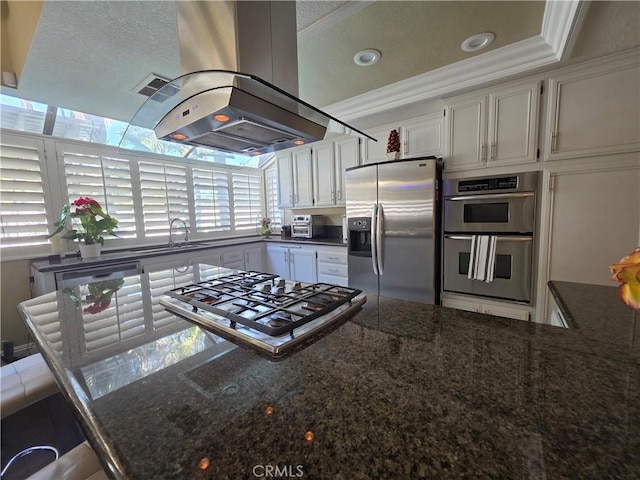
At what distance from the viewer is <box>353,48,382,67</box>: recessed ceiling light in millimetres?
1849

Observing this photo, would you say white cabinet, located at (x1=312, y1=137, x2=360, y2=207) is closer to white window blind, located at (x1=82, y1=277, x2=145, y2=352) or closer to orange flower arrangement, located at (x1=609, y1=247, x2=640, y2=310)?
white window blind, located at (x1=82, y1=277, x2=145, y2=352)

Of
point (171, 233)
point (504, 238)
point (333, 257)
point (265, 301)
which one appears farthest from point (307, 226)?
point (265, 301)

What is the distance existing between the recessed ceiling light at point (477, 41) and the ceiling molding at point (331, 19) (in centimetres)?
82

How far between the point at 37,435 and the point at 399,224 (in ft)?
9.73

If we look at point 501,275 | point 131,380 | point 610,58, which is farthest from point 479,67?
point 131,380

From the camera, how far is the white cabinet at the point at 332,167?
323 cm

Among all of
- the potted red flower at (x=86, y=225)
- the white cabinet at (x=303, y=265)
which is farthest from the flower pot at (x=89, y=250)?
the white cabinet at (x=303, y=265)

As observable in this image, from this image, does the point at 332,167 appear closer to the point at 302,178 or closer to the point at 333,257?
the point at 302,178

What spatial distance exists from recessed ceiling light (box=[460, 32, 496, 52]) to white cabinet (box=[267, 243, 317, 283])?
241cm

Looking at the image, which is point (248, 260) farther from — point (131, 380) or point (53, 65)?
point (131, 380)

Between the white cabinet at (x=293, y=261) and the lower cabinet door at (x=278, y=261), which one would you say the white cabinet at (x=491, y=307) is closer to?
the white cabinet at (x=293, y=261)

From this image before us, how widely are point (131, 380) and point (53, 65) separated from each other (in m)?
2.46

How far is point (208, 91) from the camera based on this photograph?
1015 millimetres

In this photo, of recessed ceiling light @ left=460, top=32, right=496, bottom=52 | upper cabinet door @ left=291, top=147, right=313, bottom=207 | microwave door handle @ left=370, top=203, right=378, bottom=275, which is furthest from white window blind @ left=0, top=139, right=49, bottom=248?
recessed ceiling light @ left=460, top=32, right=496, bottom=52
